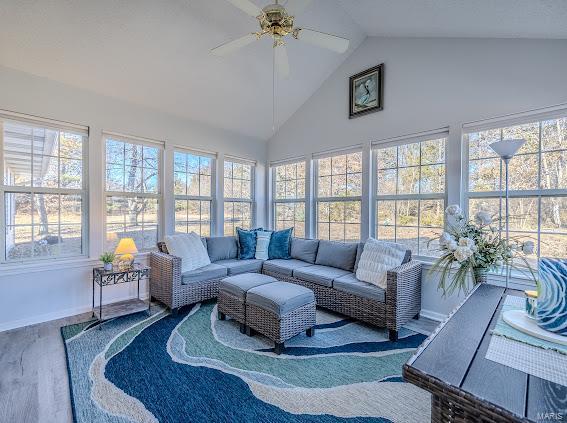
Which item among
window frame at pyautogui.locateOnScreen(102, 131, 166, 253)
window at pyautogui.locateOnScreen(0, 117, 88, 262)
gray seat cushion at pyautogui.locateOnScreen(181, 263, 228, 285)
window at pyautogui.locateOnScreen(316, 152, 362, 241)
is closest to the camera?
window at pyautogui.locateOnScreen(0, 117, 88, 262)

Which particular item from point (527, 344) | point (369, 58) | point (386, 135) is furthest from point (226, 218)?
point (527, 344)

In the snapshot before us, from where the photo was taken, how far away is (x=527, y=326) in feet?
3.70

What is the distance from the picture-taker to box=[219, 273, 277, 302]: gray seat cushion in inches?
106

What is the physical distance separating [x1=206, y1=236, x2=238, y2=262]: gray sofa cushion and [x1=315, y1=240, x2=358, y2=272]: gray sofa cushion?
1292 millimetres

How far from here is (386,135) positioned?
136 inches

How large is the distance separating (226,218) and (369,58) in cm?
321

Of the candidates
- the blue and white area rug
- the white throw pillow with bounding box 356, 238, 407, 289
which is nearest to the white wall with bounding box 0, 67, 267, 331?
the blue and white area rug

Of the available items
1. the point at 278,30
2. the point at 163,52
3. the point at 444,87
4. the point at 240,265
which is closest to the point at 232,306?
the point at 240,265

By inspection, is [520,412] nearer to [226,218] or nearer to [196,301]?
[196,301]

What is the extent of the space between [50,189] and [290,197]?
329cm

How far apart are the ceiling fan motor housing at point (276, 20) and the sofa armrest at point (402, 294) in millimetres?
2336

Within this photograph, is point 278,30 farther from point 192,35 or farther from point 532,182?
point 532,182

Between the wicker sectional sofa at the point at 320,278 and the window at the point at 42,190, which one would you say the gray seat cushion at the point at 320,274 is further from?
the window at the point at 42,190

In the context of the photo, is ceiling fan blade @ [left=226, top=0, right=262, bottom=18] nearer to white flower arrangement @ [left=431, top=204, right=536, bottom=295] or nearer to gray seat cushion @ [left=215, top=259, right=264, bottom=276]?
white flower arrangement @ [left=431, top=204, right=536, bottom=295]
